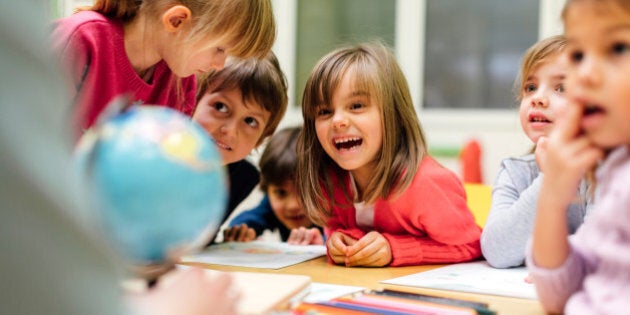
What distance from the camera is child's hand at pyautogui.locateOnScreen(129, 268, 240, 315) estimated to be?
59 cm

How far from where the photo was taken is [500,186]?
1367 millimetres

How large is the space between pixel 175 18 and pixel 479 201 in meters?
1.13

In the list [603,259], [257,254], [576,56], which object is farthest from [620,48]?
[257,254]

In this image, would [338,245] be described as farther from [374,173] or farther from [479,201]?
[479,201]

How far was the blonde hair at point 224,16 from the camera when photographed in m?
1.27

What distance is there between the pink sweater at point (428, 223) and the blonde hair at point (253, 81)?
17.4 inches

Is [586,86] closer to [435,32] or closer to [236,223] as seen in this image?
[236,223]

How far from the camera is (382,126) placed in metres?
1.41

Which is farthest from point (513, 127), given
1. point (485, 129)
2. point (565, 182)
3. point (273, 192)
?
point (565, 182)

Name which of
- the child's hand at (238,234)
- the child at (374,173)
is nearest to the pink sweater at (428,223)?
the child at (374,173)

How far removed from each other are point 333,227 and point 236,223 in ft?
1.97

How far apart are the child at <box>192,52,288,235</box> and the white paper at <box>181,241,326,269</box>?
26 centimetres

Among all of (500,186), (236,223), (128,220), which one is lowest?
(236,223)

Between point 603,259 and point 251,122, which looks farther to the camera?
point 251,122
